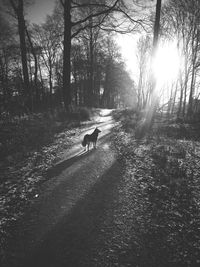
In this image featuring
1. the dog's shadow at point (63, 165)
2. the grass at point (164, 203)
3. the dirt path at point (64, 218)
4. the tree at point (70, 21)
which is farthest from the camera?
the tree at point (70, 21)

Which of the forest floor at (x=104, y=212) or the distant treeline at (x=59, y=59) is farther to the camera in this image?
the distant treeline at (x=59, y=59)

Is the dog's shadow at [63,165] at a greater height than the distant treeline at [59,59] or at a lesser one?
lesser

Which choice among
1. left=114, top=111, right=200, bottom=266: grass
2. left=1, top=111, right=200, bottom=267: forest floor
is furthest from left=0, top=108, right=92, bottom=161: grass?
left=114, top=111, right=200, bottom=266: grass

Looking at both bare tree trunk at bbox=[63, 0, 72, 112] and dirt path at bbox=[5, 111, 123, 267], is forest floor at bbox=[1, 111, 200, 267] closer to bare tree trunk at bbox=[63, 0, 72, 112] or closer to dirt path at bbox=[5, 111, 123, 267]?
dirt path at bbox=[5, 111, 123, 267]

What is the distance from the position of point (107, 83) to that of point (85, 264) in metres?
A: 44.6

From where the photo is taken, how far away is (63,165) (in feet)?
20.5

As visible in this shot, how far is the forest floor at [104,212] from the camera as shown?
290cm

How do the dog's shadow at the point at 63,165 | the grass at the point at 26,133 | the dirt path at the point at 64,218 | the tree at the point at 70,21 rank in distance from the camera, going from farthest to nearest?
the tree at the point at 70,21 → the grass at the point at 26,133 → the dog's shadow at the point at 63,165 → the dirt path at the point at 64,218

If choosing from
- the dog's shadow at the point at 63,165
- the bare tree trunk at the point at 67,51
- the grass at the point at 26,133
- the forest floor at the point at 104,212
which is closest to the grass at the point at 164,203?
the forest floor at the point at 104,212

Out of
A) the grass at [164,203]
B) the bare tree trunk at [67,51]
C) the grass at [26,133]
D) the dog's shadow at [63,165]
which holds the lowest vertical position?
the grass at [164,203]

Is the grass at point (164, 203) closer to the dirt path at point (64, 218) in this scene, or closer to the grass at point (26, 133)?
the dirt path at point (64, 218)

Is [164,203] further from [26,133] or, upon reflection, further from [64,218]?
[26,133]

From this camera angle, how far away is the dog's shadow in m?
5.60

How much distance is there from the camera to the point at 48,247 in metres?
2.95
